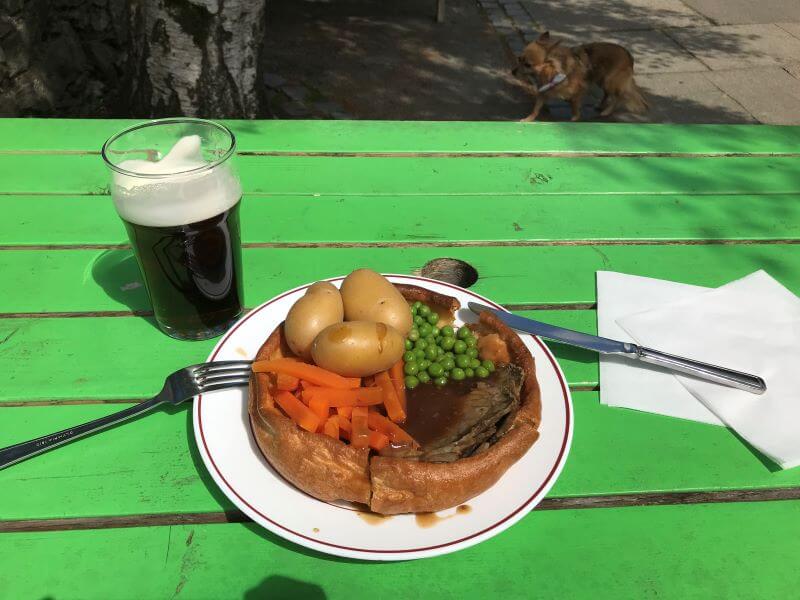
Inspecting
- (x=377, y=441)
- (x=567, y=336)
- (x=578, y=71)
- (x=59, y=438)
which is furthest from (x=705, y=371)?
(x=578, y=71)

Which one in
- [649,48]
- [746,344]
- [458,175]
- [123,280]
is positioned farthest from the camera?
[649,48]

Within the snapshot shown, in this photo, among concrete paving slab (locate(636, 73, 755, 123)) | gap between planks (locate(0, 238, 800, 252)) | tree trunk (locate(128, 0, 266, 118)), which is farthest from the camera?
concrete paving slab (locate(636, 73, 755, 123))

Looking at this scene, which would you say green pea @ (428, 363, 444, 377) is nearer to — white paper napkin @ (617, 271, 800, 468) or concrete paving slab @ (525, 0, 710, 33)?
white paper napkin @ (617, 271, 800, 468)

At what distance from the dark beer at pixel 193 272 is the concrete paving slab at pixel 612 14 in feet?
30.3

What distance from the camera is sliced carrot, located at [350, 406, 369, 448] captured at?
141cm

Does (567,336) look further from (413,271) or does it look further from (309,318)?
(309,318)

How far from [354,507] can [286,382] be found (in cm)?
34

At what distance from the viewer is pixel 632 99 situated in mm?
7090


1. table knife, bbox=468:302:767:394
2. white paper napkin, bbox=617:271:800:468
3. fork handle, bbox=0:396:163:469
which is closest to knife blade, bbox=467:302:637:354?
table knife, bbox=468:302:767:394

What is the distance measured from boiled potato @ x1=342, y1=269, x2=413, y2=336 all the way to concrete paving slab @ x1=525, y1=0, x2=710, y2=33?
924 cm

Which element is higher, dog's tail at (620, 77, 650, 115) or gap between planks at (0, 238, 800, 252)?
gap between planks at (0, 238, 800, 252)

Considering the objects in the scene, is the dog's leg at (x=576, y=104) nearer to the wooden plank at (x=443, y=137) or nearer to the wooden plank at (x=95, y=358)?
the wooden plank at (x=443, y=137)

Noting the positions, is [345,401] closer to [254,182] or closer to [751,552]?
[751,552]

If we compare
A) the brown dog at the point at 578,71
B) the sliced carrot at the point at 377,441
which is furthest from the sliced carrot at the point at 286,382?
the brown dog at the point at 578,71
